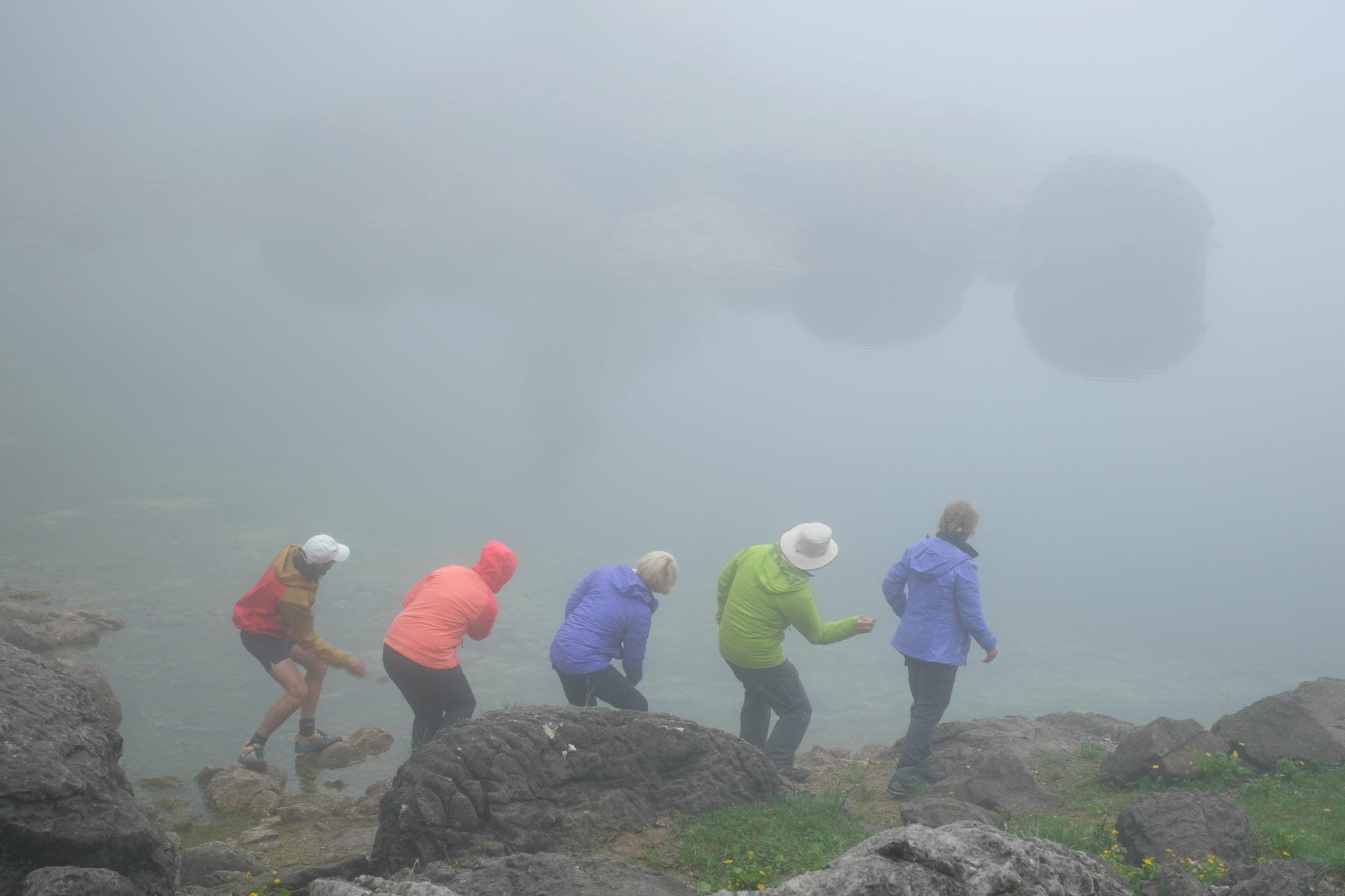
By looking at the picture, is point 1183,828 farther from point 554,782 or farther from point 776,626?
point 554,782

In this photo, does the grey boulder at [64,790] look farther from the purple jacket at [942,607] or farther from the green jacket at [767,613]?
the purple jacket at [942,607]

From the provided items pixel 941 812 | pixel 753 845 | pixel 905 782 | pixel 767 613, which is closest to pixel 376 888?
pixel 753 845

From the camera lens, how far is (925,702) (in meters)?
6.15

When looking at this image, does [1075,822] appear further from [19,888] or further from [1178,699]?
[1178,699]

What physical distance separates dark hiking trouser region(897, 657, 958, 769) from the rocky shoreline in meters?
0.29

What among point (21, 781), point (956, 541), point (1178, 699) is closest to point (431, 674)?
point (21, 781)

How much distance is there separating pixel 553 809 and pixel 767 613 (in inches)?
82.8

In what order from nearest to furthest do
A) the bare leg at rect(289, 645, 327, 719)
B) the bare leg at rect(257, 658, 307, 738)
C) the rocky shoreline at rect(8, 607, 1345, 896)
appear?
the rocky shoreline at rect(8, 607, 1345, 896) → the bare leg at rect(257, 658, 307, 738) → the bare leg at rect(289, 645, 327, 719)

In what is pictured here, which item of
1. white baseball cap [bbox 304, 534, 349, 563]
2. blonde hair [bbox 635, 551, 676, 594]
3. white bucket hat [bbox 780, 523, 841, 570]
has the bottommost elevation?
white baseball cap [bbox 304, 534, 349, 563]

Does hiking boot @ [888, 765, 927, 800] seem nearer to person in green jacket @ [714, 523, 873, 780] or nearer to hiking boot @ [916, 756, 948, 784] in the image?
hiking boot @ [916, 756, 948, 784]

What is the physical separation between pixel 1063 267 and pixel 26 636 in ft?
234

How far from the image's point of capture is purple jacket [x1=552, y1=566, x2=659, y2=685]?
5.73 meters

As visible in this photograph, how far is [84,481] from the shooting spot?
20.6m

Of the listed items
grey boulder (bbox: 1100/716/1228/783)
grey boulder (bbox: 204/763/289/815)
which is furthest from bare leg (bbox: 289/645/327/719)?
grey boulder (bbox: 1100/716/1228/783)
